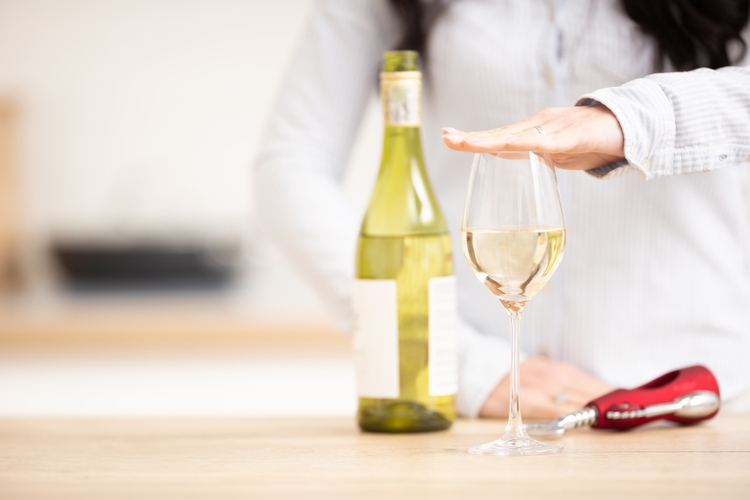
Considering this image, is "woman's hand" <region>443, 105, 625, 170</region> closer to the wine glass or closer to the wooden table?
the wine glass

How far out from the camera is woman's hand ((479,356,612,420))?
2.66 feet

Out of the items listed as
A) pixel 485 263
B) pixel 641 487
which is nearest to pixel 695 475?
pixel 641 487

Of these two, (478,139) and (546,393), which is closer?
(478,139)

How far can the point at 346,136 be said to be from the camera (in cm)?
105

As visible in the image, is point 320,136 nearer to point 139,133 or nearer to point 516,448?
point 516,448

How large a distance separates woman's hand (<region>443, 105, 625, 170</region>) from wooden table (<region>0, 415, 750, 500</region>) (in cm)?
20

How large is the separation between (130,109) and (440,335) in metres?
2.64

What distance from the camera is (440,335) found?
726mm

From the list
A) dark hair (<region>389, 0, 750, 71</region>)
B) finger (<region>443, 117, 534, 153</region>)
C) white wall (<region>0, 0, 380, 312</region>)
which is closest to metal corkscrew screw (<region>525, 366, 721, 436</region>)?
finger (<region>443, 117, 534, 153</region>)

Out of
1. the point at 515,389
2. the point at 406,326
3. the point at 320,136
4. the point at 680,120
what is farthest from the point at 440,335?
the point at 320,136

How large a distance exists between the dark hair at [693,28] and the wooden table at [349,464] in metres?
0.37

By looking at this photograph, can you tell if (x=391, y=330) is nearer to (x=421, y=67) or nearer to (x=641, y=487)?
(x=641, y=487)

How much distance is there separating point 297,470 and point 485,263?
181 millimetres

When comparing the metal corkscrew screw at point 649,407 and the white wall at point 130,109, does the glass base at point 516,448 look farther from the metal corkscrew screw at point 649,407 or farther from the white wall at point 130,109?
the white wall at point 130,109
